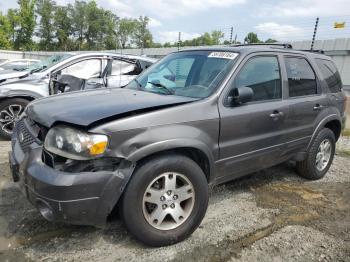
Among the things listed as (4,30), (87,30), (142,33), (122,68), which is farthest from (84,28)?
(122,68)

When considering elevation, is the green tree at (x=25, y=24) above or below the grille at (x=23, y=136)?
above

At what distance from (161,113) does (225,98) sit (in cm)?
78

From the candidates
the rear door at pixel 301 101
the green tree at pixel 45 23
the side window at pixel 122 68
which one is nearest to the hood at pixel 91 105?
the rear door at pixel 301 101

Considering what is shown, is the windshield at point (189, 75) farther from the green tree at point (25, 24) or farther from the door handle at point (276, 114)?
the green tree at point (25, 24)

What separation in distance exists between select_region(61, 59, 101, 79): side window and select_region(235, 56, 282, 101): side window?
3886 mm

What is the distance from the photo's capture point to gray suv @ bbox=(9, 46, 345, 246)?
246cm

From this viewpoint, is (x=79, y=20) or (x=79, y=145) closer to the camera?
(x=79, y=145)

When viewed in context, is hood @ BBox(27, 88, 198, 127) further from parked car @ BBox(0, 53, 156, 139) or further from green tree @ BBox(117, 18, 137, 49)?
green tree @ BBox(117, 18, 137, 49)

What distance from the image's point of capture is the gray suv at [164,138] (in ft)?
8.08

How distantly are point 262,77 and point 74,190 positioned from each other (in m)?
2.38

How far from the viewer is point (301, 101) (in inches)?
160

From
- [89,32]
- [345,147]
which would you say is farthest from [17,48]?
[345,147]

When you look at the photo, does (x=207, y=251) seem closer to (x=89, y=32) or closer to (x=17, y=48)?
(x=17, y=48)

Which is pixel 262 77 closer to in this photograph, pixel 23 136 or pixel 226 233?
pixel 226 233
